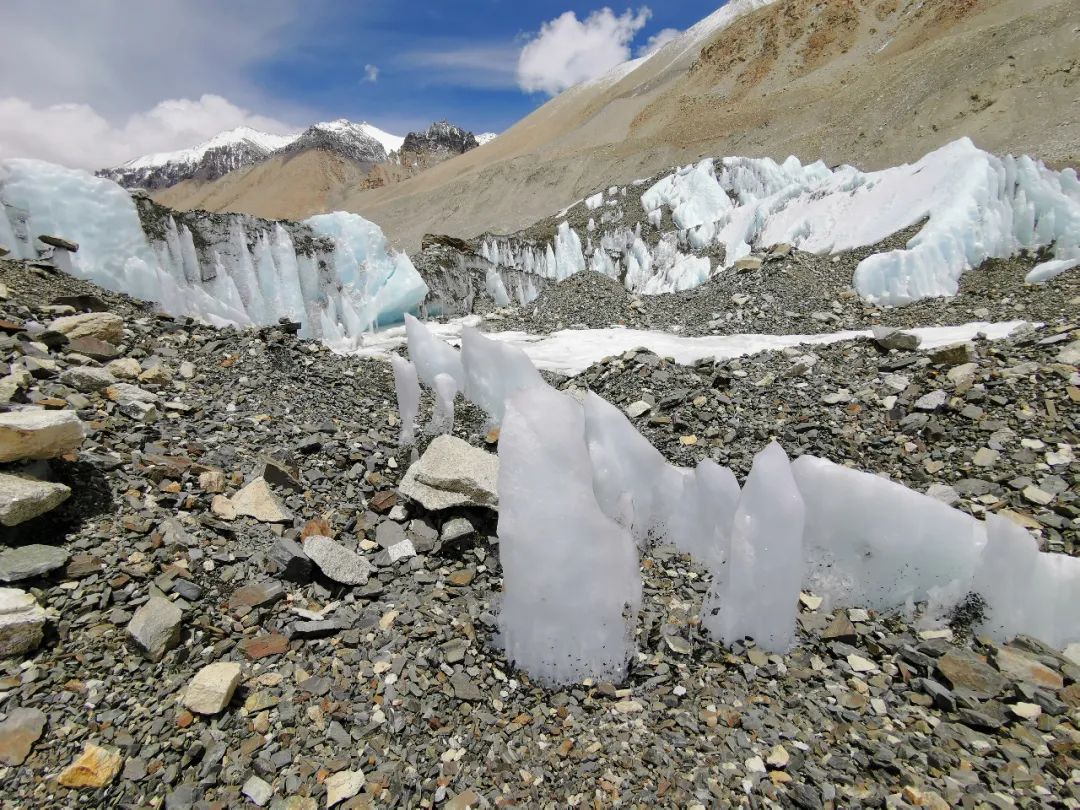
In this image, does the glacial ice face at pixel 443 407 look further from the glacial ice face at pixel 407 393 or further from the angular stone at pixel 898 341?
the angular stone at pixel 898 341

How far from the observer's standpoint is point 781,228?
62.5 feet

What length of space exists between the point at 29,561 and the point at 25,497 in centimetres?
38

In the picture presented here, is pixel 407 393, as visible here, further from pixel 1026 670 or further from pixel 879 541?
pixel 1026 670

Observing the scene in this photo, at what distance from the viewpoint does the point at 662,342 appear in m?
11.4

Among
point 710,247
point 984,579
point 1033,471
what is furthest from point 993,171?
point 984,579

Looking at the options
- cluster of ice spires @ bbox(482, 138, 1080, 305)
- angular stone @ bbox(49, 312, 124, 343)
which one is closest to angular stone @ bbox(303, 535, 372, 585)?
angular stone @ bbox(49, 312, 124, 343)

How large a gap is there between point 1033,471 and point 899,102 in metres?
39.8

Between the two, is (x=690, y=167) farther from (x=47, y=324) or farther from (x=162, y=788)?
(x=162, y=788)

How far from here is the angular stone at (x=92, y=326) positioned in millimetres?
5707

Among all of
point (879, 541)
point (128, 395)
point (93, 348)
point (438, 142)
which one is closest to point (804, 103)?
point (879, 541)

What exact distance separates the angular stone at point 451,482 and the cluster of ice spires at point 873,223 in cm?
1159

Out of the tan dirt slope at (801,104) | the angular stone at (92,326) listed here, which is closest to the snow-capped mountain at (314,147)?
the tan dirt slope at (801,104)

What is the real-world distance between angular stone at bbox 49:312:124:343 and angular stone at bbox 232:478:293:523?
10.9 feet

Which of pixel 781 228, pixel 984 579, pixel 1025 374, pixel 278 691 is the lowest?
pixel 984 579
